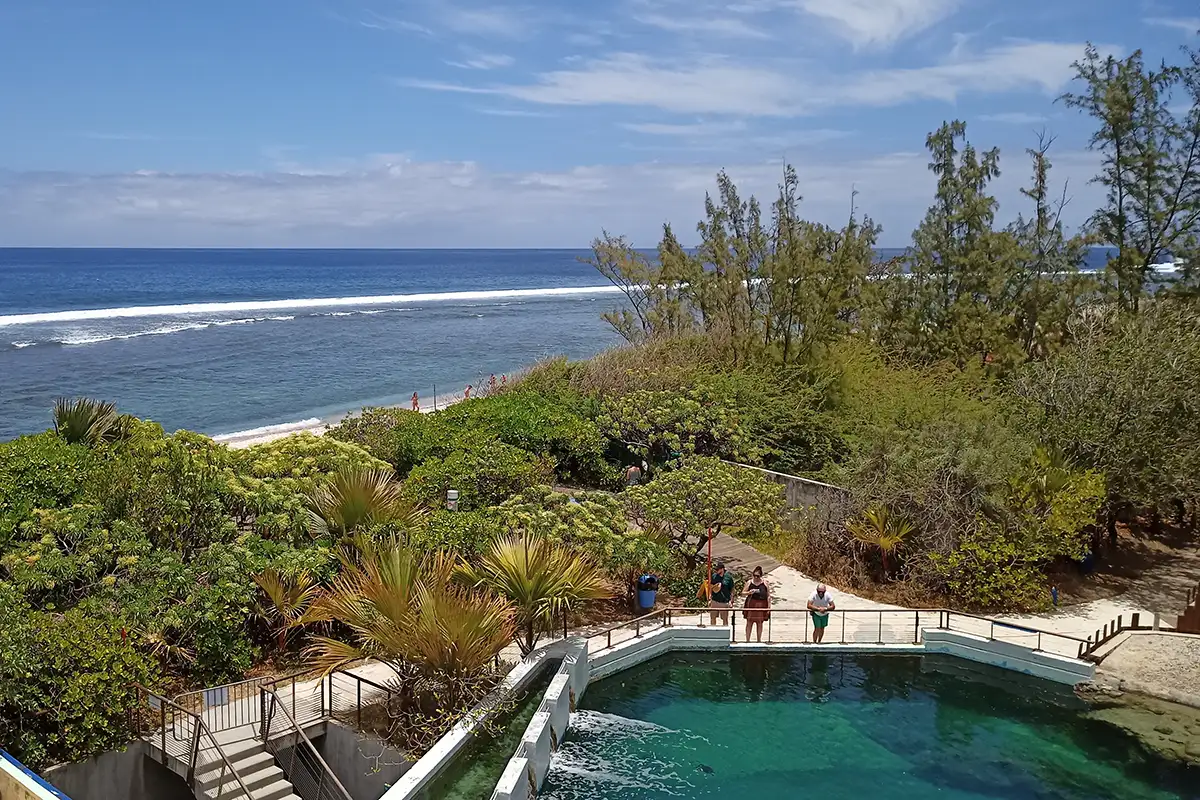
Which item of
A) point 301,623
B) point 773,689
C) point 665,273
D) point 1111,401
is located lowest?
point 773,689

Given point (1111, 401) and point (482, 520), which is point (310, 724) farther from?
point (1111, 401)

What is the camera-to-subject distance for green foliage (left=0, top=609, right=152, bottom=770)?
10844mm

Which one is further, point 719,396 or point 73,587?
point 719,396

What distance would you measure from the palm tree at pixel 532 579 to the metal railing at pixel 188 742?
395 centimetres

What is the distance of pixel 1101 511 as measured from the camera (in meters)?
20.1

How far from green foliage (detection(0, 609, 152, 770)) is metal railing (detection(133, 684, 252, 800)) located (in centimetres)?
33

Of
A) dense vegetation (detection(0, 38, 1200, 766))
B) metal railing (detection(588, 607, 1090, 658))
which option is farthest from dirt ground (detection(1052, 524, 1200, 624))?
metal railing (detection(588, 607, 1090, 658))

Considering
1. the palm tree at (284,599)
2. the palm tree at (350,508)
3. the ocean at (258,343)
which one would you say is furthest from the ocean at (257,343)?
the palm tree at (284,599)

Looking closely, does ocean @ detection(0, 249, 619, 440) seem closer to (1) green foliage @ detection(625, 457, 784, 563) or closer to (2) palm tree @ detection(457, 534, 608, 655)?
(1) green foliage @ detection(625, 457, 784, 563)

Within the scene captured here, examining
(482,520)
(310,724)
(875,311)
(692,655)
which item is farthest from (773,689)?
(875,311)

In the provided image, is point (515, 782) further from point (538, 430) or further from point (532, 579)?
point (538, 430)

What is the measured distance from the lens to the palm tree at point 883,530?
1873 centimetres

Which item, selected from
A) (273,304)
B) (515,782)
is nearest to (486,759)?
(515,782)

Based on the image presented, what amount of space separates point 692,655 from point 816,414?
11320 millimetres
